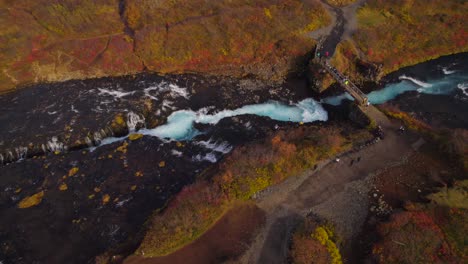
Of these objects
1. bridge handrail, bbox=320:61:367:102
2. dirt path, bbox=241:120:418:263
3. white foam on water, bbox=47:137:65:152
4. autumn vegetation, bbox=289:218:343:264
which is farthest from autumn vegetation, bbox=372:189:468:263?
white foam on water, bbox=47:137:65:152

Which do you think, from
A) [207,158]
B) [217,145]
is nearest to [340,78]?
[217,145]

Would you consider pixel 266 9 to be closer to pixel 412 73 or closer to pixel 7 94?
pixel 412 73

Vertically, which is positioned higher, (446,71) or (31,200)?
(31,200)

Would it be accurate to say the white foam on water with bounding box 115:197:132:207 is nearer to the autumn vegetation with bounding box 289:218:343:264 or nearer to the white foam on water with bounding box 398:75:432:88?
the autumn vegetation with bounding box 289:218:343:264

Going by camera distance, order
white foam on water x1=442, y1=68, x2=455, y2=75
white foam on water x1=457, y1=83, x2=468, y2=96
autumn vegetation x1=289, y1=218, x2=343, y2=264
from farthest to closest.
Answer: white foam on water x1=442, y1=68, x2=455, y2=75 < white foam on water x1=457, y1=83, x2=468, y2=96 < autumn vegetation x1=289, y1=218, x2=343, y2=264

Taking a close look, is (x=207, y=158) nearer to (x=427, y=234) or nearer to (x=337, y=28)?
(x=427, y=234)
